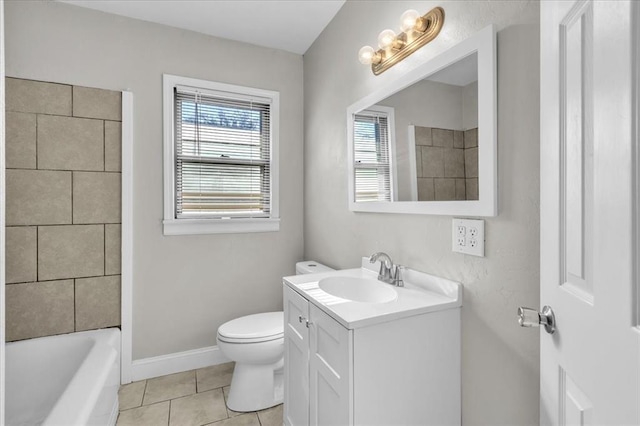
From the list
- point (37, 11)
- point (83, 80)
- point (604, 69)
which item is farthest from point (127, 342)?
point (604, 69)

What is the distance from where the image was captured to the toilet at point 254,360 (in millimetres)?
1860

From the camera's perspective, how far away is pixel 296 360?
58.7 inches

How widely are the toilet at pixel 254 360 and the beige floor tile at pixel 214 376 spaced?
0.25 metres

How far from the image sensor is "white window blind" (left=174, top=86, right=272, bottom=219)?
2355mm

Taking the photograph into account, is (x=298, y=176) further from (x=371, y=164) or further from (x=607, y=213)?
(x=607, y=213)

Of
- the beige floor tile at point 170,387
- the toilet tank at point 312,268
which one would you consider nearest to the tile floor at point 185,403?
the beige floor tile at point 170,387

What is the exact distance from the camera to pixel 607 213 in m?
0.54

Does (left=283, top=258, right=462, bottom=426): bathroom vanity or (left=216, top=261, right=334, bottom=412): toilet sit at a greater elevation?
(left=283, top=258, right=462, bottom=426): bathroom vanity

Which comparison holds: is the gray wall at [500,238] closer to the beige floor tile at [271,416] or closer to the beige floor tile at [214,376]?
the beige floor tile at [271,416]

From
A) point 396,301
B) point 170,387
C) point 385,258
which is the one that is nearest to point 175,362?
point 170,387

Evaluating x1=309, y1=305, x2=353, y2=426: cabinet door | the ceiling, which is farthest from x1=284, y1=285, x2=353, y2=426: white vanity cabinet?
the ceiling

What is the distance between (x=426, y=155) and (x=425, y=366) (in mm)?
841

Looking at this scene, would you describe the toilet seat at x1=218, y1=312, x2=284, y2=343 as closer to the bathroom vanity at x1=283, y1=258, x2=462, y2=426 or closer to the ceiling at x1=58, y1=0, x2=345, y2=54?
the bathroom vanity at x1=283, y1=258, x2=462, y2=426

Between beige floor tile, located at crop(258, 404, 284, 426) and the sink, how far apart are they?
0.82m
